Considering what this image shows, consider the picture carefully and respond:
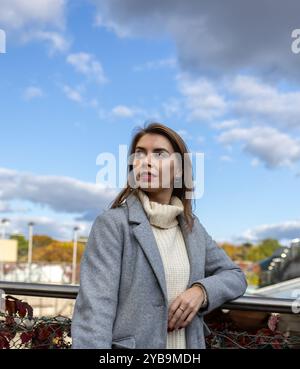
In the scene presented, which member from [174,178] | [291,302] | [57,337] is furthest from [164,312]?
[57,337]

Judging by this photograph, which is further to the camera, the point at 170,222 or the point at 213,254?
the point at 213,254

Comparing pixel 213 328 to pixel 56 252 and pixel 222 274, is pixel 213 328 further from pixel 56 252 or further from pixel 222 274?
pixel 56 252

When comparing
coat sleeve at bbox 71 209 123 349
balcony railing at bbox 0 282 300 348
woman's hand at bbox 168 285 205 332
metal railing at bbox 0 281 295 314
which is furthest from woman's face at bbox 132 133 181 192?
balcony railing at bbox 0 282 300 348

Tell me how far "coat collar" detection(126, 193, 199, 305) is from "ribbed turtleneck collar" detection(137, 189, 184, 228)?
0.08ft

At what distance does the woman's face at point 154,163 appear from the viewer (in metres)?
2.59

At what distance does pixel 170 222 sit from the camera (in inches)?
105

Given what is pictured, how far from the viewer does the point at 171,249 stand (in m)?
2.58

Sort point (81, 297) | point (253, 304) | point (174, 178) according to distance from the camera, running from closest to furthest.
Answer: point (81, 297), point (174, 178), point (253, 304)

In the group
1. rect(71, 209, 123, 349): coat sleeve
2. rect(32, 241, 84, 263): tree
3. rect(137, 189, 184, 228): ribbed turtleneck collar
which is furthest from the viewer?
rect(32, 241, 84, 263): tree

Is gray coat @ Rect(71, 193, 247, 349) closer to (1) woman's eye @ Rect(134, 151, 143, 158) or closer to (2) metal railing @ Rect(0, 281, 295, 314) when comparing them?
(1) woman's eye @ Rect(134, 151, 143, 158)

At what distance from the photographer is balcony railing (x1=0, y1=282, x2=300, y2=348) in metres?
3.38

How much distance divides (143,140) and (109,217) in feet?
1.31
